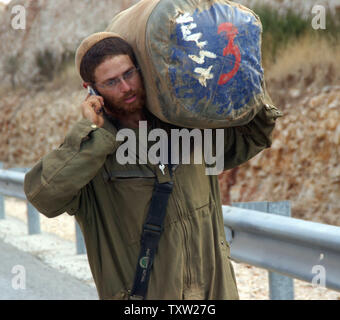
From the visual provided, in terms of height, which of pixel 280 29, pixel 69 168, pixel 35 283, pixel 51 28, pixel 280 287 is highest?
pixel 51 28

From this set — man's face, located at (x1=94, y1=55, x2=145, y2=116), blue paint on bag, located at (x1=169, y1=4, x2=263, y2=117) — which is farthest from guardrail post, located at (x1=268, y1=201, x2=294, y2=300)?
man's face, located at (x1=94, y1=55, x2=145, y2=116)

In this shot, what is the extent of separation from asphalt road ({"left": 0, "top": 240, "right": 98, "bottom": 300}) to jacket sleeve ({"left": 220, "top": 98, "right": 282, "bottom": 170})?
219 centimetres

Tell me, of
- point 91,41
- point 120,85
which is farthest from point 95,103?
point 91,41

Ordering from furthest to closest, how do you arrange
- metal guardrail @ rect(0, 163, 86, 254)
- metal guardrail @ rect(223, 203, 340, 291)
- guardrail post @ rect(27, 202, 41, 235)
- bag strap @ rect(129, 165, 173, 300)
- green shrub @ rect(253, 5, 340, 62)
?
green shrub @ rect(253, 5, 340, 62) < guardrail post @ rect(27, 202, 41, 235) < metal guardrail @ rect(0, 163, 86, 254) < metal guardrail @ rect(223, 203, 340, 291) < bag strap @ rect(129, 165, 173, 300)

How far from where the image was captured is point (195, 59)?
2.46m

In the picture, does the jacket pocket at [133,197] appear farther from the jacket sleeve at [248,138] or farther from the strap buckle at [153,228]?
the jacket sleeve at [248,138]

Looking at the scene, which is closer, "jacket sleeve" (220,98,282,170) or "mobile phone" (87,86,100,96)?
"mobile phone" (87,86,100,96)

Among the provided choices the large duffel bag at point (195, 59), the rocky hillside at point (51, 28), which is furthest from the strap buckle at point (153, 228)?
the rocky hillside at point (51, 28)

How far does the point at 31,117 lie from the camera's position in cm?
1798

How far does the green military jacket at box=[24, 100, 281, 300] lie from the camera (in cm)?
245

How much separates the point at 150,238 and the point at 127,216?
143 millimetres

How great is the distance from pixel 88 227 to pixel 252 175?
649 cm

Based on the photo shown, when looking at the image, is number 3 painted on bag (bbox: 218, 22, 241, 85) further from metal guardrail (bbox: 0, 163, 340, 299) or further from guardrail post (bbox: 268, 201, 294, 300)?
guardrail post (bbox: 268, 201, 294, 300)

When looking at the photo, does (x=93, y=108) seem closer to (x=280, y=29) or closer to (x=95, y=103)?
(x=95, y=103)
